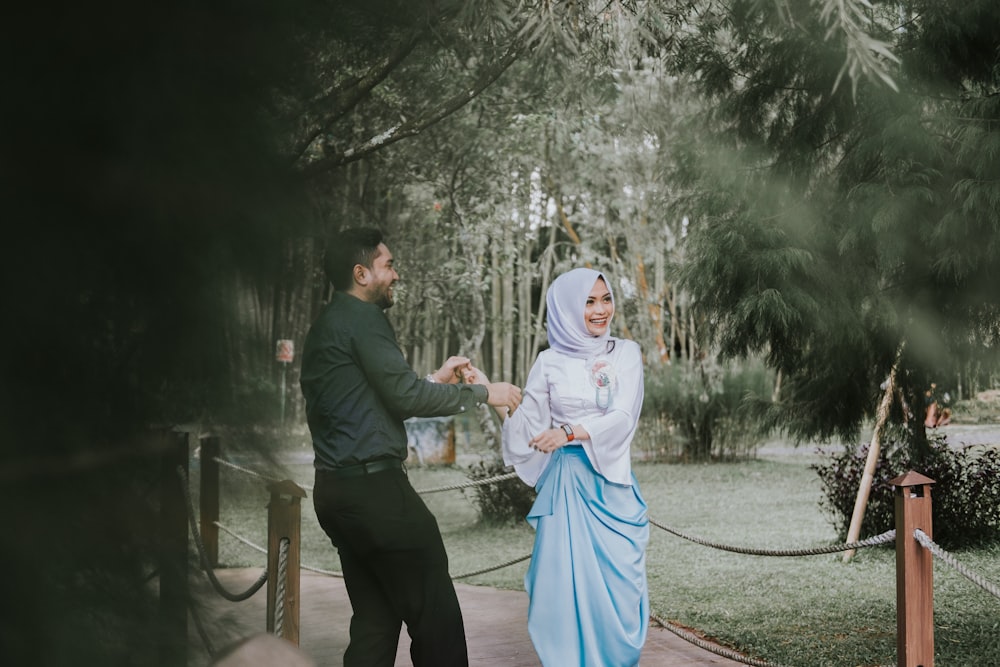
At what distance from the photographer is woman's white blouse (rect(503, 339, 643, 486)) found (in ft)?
12.6

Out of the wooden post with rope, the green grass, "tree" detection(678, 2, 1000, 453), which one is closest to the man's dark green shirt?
the green grass

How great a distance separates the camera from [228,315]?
0.68 metres

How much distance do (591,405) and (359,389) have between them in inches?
46.8

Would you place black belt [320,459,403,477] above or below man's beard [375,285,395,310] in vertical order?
below

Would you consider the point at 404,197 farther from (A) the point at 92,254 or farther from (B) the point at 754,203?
(A) the point at 92,254

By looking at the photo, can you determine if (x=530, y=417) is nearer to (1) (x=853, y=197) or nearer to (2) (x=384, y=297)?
(2) (x=384, y=297)

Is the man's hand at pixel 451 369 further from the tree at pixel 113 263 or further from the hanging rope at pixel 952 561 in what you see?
the tree at pixel 113 263

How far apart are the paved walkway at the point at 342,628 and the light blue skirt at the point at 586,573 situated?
2.59ft

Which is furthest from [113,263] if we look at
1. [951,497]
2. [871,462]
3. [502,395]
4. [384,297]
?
[951,497]

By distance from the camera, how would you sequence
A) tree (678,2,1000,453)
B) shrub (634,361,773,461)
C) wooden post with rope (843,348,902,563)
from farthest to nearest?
shrub (634,361,773,461) < wooden post with rope (843,348,902,563) < tree (678,2,1000,453)

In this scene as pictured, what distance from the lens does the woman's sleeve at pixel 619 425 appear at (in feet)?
12.5

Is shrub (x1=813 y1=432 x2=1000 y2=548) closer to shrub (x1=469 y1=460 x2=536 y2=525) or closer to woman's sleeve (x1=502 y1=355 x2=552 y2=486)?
shrub (x1=469 y1=460 x2=536 y2=525)

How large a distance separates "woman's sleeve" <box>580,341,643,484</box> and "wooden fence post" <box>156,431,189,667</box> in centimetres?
308

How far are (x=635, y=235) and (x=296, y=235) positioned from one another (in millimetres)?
16319
